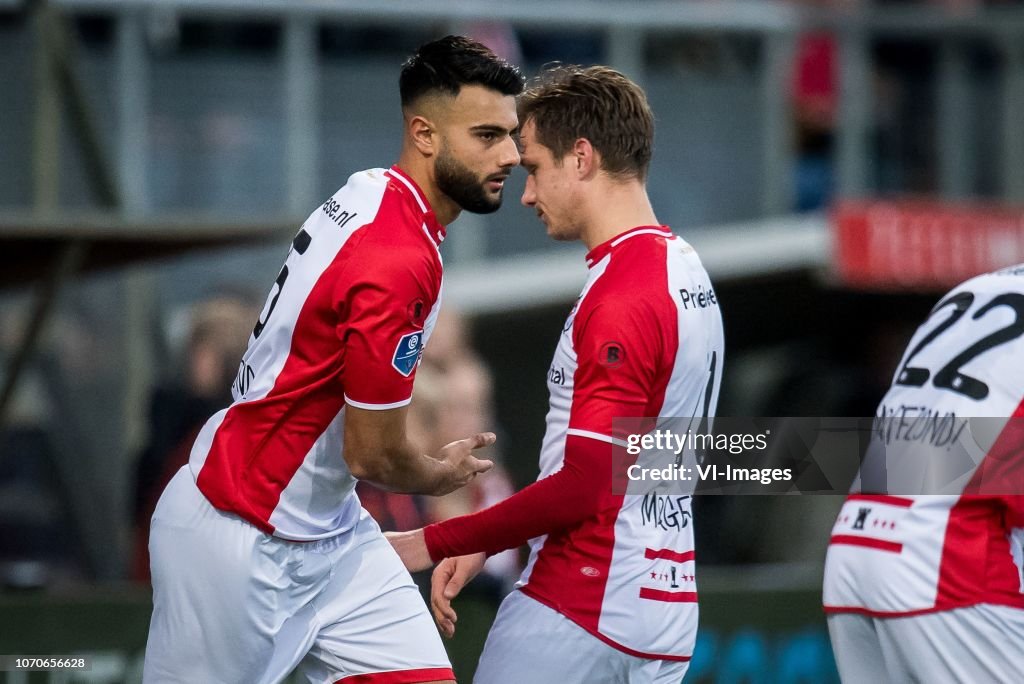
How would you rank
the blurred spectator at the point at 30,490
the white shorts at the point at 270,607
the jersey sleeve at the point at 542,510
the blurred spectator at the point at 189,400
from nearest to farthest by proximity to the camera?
the jersey sleeve at the point at 542,510, the white shorts at the point at 270,607, the blurred spectator at the point at 189,400, the blurred spectator at the point at 30,490

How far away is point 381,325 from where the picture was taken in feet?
12.4

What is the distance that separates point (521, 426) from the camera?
35.6ft

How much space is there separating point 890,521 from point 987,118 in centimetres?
829

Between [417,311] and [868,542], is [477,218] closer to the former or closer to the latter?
[868,542]

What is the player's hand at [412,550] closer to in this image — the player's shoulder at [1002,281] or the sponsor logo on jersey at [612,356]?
Answer: the sponsor logo on jersey at [612,356]

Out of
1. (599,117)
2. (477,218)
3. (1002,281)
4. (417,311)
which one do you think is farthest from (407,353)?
(477,218)

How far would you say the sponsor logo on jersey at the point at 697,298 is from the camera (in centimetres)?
403

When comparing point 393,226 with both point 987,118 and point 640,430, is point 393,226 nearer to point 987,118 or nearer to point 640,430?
point 640,430

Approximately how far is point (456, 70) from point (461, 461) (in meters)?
1.00

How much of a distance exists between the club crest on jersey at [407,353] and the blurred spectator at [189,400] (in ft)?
11.0

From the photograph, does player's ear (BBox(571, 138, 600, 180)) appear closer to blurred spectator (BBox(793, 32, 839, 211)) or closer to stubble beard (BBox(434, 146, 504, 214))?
stubble beard (BBox(434, 146, 504, 214))

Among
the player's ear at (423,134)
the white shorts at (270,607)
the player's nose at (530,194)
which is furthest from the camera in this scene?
the player's nose at (530,194)

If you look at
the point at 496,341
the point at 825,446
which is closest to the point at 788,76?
the point at 496,341

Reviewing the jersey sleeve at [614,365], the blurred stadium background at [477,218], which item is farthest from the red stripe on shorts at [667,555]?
the blurred stadium background at [477,218]
